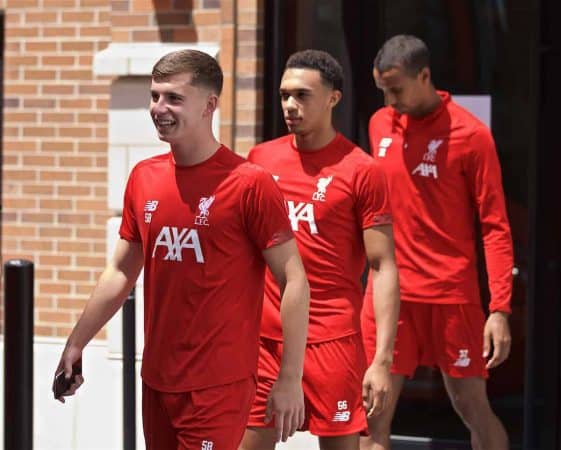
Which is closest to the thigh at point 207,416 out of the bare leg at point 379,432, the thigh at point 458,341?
the bare leg at point 379,432

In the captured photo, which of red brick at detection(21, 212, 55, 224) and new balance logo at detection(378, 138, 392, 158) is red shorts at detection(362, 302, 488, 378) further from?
red brick at detection(21, 212, 55, 224)

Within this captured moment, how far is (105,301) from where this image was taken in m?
4.87

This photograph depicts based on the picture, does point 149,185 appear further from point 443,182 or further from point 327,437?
point 443,182

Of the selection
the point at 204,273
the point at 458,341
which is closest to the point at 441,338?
the point at 458,341

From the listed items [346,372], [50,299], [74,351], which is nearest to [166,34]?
[50,299]

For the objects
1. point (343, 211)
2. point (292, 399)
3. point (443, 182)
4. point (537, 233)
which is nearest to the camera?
point (292, 399)

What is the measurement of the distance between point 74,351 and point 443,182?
7.47 ft

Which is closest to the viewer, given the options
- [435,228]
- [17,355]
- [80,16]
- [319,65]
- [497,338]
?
[17,355]

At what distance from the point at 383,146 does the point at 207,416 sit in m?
2.34

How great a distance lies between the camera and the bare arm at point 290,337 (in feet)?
14.6

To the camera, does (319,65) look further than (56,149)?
No

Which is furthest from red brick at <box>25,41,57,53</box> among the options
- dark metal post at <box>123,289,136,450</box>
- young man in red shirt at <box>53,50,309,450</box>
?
young man in red shirt at <box>53,50,309,450</box>

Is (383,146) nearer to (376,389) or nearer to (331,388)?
(331,388)

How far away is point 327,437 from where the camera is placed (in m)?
5.64
